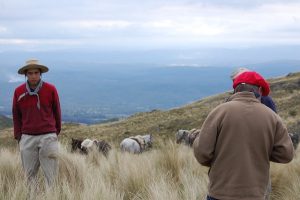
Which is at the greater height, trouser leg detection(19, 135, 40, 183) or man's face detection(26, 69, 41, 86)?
man's face detection(26, 69, 41, 86)

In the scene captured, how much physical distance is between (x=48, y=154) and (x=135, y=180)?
1221mm

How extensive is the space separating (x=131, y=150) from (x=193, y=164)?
18.8 feet

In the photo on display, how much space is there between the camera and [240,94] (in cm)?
450

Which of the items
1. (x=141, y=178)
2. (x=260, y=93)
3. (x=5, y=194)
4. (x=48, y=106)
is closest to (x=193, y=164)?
(x=141, y=178)

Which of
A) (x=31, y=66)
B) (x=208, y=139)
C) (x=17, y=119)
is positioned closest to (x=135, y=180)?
(x=17, y=119)

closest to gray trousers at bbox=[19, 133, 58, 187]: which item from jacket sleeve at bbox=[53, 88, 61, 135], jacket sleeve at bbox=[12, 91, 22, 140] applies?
jacket sleeve at bbox=[12, 91, 22, 140]

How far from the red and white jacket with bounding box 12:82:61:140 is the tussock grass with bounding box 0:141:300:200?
67 centimetres

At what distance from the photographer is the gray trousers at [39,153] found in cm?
744

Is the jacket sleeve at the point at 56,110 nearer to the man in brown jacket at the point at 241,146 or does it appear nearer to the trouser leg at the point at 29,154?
the trouser leg at the point at 29,154

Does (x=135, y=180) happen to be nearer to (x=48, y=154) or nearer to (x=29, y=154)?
(x=48, y=154)

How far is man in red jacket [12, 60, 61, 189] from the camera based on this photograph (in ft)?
24.2

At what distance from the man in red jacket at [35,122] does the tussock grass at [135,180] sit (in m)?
0.24

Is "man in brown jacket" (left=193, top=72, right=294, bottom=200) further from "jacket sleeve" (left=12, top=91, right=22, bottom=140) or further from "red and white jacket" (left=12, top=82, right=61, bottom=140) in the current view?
"jacket sleeve" (left=12, top=91, right=22, bottom=140)

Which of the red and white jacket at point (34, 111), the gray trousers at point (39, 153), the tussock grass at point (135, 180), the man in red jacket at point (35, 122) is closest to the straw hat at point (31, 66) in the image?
the man in red jacket at point (35, 122)
